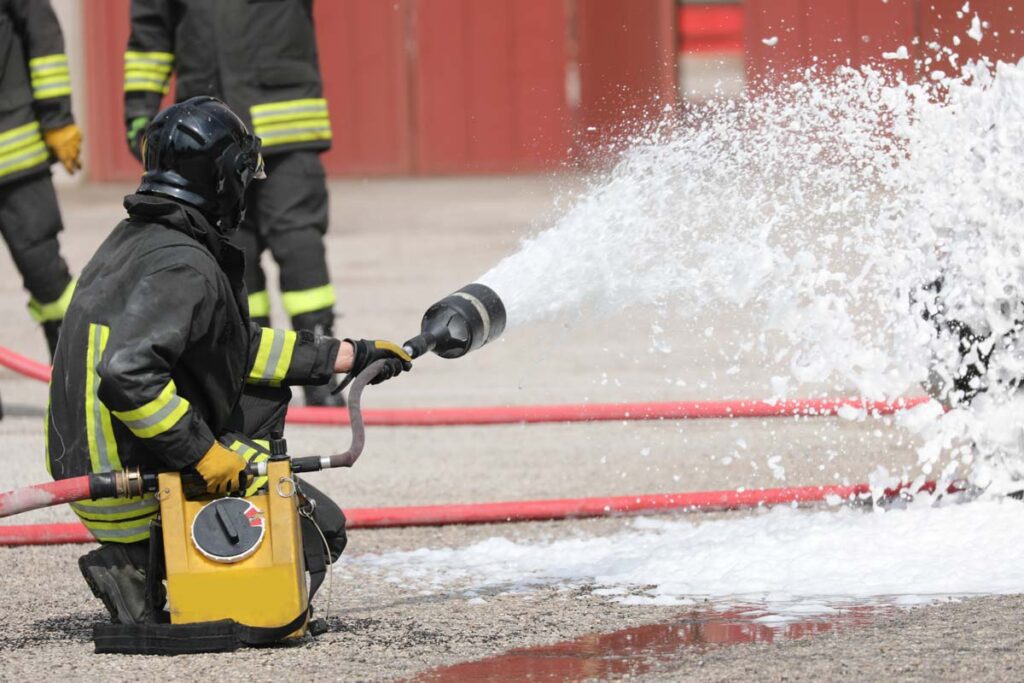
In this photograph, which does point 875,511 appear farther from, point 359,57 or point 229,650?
point 359,57

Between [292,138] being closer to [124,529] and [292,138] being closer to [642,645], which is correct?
[124,529]

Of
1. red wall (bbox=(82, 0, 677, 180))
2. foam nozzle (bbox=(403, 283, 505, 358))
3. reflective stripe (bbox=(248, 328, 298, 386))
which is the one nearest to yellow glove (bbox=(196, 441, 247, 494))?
reflective stripe (bbox=(248, 328, 298, 386))

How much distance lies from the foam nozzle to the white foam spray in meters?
0.26

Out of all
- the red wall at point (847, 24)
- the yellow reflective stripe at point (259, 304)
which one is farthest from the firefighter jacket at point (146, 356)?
the red wall at point (847, 24)

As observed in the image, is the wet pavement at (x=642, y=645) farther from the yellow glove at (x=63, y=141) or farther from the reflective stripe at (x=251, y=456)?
the yellow glove at (x=63, y=141)

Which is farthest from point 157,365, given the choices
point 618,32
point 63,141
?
point 618,32

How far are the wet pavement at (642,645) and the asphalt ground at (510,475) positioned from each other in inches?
1.8

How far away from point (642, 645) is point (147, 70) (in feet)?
12.4

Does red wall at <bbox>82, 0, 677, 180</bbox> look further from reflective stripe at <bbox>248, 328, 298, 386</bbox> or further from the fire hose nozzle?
the fire hose nozzle

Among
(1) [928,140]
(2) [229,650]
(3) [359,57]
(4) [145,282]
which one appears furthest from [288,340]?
(3) [359,57]

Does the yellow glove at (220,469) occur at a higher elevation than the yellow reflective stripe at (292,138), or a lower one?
lower

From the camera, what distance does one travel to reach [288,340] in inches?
152

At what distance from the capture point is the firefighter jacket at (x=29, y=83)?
6508 mm

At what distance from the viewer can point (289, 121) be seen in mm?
6352
